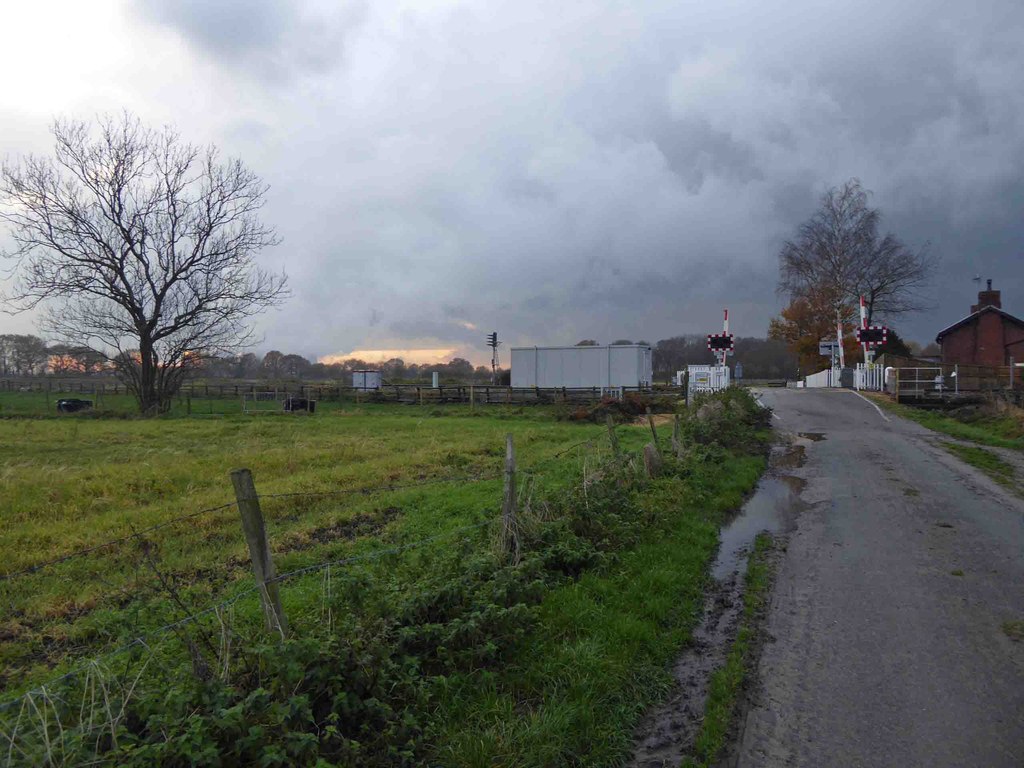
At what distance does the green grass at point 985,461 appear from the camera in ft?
42.8

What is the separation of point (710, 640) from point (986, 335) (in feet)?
178

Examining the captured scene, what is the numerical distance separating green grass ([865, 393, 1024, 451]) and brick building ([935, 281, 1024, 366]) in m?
26.4

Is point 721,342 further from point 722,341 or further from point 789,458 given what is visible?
point 789,458

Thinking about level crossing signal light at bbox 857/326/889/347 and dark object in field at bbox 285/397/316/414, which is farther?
dark object in field at bbox 285/397/316/414

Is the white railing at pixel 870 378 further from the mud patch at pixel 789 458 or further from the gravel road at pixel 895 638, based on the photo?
the gravel road at pixel 895 638

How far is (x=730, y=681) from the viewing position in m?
4.96

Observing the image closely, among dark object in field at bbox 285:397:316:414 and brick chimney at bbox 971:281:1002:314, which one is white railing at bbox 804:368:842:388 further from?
dark object in field at bbox 285:397:316:414

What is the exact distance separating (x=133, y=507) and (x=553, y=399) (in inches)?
1166

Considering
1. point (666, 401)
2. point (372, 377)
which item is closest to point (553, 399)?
point (666, 401)

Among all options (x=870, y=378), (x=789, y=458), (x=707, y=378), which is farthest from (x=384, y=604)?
(x=870, y=378)

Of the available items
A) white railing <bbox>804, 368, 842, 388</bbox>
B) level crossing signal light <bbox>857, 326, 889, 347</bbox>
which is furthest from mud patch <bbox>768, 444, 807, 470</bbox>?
white railing <bbox>804, 368, 842, 388</bbox>

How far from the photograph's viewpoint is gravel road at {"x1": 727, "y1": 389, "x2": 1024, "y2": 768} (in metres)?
4.12

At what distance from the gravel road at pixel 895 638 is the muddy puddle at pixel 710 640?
1.05ft

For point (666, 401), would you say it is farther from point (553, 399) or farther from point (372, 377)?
point (372, 377)
